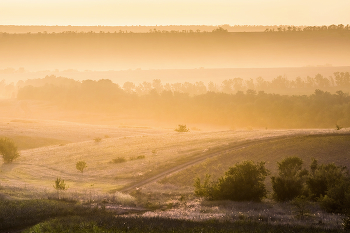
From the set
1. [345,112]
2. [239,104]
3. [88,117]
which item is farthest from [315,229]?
[88,117]

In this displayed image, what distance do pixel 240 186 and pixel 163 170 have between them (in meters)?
16.1

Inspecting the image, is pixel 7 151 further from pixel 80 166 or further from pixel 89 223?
pixel 89 223

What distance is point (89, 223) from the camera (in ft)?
68.8

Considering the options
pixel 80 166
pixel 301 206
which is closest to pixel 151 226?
pixel 301 206

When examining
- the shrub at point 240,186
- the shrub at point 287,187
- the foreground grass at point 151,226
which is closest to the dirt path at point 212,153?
the shrub at point 240,186

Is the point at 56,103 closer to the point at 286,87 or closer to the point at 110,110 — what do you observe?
the point at 110,110

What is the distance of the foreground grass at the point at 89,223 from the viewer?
19703mm

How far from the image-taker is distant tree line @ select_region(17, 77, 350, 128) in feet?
363

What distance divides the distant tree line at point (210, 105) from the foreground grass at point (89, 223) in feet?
283

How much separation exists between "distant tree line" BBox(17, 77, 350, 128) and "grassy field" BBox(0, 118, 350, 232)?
5492 cm

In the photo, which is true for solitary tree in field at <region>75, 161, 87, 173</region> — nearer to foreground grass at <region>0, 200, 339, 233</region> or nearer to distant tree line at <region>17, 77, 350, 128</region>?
foreground grass at <region>0, 200, 339, 233</region>

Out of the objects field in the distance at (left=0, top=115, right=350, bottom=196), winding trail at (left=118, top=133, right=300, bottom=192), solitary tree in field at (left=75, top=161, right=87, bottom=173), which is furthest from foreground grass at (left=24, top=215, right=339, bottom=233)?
solitary tree in field at (left=75, top=161, right=87, bottom=173)

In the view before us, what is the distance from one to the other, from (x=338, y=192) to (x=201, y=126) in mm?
95418

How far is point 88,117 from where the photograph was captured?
142750 mm
